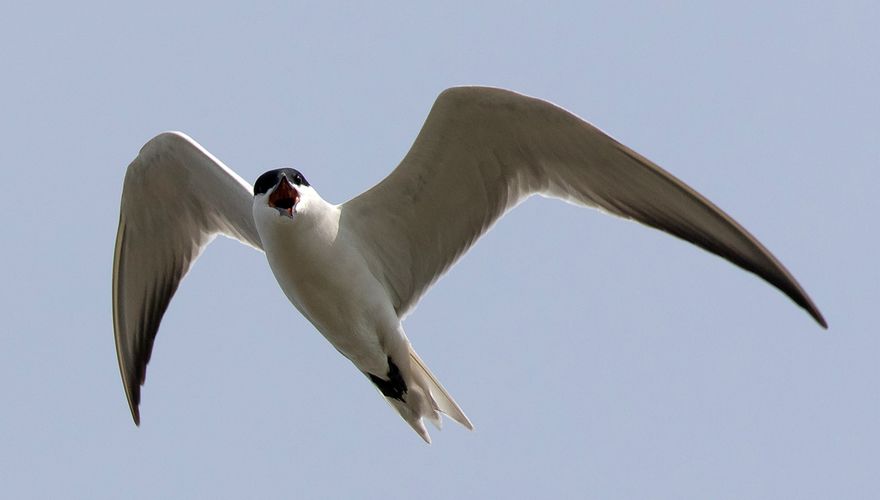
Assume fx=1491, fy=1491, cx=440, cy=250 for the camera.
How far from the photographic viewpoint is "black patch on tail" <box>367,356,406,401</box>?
10773mm

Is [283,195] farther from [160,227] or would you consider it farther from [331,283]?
[160,227]

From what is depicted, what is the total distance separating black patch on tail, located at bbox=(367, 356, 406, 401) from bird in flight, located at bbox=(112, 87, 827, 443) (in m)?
0.01

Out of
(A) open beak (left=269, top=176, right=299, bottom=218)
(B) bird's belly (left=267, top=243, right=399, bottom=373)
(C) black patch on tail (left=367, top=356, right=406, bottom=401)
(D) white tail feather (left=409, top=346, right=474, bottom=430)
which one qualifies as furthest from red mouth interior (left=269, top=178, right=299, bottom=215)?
(D) white tail feather (left=409, top=346, right=474, bottom=430)

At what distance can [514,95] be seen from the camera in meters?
9.88

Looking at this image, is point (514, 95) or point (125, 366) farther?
point (125, 366)

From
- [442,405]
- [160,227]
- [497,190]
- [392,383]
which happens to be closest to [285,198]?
[497,190]

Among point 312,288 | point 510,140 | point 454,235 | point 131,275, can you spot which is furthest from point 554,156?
point 131,275

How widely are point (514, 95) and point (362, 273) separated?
175 centimetres

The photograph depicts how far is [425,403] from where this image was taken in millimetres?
10953

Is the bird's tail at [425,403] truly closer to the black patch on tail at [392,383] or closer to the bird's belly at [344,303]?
the black patch on tail at [392,383]

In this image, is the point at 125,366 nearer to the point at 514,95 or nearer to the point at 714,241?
the point at 514,95

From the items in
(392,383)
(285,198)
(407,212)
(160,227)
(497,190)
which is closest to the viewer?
(285,198)

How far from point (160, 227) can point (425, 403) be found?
257cm

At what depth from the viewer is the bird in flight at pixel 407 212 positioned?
9.82 metres
